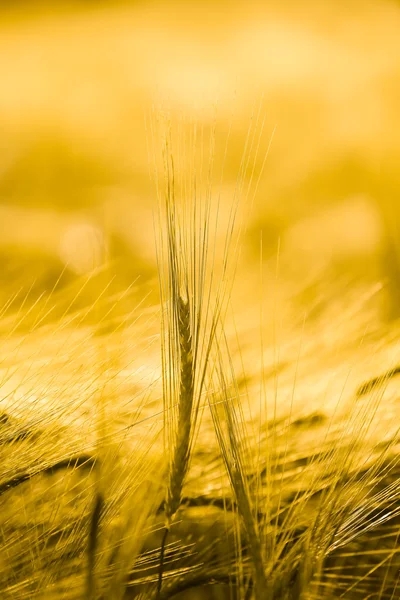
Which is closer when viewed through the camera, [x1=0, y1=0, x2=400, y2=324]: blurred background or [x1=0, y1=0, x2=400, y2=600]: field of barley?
[x1=0, y1=0, x2=400, y2=600]: field of barley

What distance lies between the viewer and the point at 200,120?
36.6 inches

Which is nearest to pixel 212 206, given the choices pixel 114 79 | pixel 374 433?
pixel 114 79

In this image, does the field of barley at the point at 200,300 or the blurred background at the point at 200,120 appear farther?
the blurred background at the point at 200,120

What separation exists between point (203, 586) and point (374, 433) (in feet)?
0.97

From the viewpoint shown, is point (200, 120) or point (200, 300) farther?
point (200, 120)

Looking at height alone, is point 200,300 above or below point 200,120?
below

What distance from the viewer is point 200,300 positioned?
58cm

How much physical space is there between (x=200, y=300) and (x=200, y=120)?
0.46m

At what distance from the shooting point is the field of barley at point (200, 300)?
2.10 feet

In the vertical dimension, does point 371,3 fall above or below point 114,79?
above

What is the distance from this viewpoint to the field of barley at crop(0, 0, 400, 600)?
25.2 inches

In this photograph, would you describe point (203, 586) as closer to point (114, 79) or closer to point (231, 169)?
Result: point (231, 169)

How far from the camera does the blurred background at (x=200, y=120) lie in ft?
3.03

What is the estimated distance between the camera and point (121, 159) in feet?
3.18
